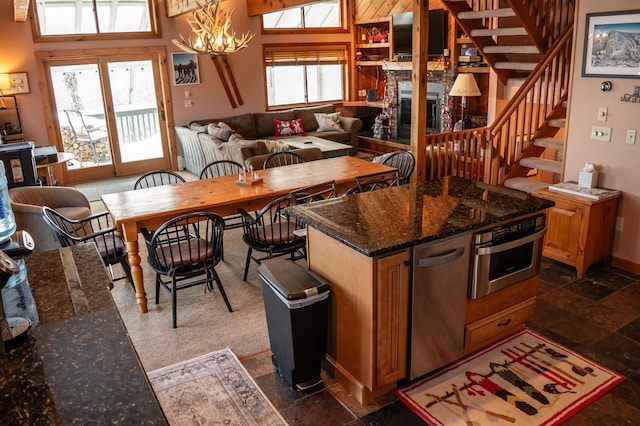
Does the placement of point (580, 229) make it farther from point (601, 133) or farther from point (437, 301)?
point (437, 301)

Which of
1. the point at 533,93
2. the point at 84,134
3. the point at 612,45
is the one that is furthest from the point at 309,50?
the point at 612,45

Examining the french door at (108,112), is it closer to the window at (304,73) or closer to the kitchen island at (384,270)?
the window at (304,73)

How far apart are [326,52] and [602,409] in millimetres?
8882

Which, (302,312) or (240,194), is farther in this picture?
(240,194)

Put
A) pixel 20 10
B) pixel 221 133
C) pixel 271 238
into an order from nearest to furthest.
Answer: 1. pixel 271 238
2. pixel 20 10
3. pixel 221 133

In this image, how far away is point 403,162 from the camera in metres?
5.52

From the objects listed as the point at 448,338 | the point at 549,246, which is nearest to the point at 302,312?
the point at 448,338

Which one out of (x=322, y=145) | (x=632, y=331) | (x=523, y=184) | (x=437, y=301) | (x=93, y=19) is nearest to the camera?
(x=437, y=301)

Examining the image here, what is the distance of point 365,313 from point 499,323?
1043mm

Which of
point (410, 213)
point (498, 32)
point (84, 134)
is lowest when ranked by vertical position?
point (410, 213)

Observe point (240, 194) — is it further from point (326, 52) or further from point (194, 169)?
point (326, 52)

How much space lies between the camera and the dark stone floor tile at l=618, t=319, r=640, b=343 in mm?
3338

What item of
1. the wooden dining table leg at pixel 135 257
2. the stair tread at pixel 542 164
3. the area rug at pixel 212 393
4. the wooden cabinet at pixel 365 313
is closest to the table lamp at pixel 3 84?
the wooden dining table leg at pixel 135 257

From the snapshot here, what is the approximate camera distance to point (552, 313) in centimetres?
366
